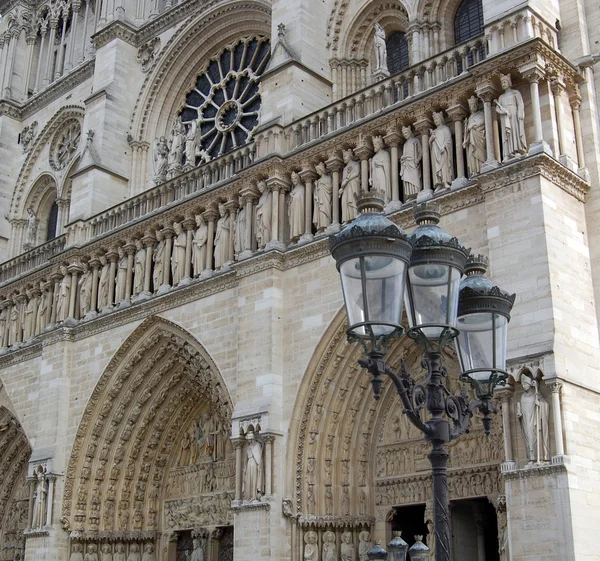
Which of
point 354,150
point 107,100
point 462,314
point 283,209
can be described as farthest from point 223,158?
point 462,314

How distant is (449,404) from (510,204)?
235 inches

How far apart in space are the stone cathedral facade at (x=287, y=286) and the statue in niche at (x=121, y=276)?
43 mm

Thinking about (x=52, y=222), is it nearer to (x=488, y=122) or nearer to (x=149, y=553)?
(x=149, y=553)

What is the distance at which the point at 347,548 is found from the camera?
13.5 meters

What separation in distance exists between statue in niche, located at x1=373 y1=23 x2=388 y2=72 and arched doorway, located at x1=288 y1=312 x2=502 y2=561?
15.6 feet

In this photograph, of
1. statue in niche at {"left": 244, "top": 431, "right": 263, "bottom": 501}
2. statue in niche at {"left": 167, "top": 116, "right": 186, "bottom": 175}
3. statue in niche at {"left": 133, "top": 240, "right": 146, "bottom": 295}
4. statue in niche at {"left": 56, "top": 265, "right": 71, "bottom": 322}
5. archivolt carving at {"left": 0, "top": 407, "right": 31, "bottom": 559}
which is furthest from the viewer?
archivolt carving at {"left": 0, "top": 407, "right": 31, "bottom": 559}

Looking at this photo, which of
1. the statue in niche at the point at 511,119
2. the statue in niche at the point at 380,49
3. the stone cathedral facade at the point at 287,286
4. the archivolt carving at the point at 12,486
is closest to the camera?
the stone cathedral facade at the point at 287,286

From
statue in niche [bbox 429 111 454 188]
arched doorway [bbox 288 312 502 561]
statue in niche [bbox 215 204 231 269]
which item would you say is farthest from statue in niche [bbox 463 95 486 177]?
statue in niche [bbox 215 204 231 269]

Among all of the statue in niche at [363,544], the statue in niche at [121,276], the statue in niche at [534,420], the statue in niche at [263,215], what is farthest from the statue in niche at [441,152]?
the statue in niche at [121,276]

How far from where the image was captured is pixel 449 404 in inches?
254

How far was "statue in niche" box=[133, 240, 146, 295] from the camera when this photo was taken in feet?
57.7

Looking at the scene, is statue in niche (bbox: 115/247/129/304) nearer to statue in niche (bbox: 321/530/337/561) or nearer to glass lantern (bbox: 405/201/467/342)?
statue in niche (bbox: 321/530/337/561)

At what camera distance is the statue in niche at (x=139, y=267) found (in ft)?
57.7

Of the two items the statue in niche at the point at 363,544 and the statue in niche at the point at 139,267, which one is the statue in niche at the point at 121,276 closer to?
the statue in niche at the point at 139,267
